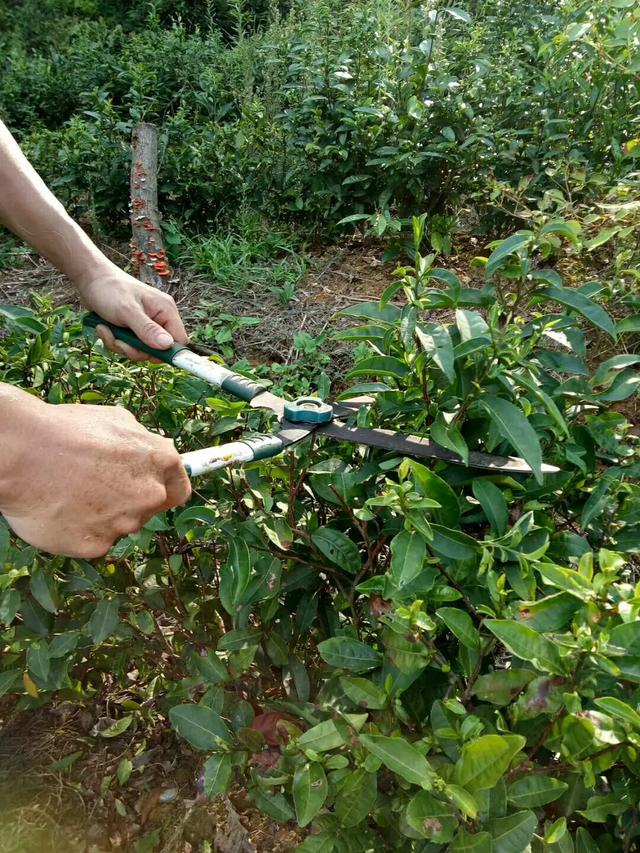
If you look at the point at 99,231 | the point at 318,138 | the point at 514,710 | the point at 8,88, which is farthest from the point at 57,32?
the point at 514,710

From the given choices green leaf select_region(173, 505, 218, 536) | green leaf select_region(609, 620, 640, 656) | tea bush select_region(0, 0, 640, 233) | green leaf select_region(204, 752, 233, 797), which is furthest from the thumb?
tea bush select_region(0, 0, 640, 233)

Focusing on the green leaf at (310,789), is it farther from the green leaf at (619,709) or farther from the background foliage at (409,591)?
the green leaf at (619,709)

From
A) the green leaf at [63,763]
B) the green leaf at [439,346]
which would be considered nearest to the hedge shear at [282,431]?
the green leaf at [439,346]

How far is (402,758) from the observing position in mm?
1059

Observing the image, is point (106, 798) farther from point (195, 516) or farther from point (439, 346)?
point (439, 346)

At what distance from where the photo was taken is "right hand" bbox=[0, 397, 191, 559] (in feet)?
3.62

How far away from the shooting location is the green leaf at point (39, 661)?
1551mm

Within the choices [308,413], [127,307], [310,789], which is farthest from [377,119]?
[310,789]

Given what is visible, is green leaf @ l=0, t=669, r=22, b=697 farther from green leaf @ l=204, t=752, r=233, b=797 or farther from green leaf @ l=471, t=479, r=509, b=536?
green leaf @ l=471, t=479, r=509, b=536

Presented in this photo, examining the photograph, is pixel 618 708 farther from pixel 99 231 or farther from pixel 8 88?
pixel 8 88

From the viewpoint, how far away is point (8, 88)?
636 cm

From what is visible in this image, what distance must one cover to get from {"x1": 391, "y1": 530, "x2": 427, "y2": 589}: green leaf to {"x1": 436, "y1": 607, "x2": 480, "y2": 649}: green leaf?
8 centimetres

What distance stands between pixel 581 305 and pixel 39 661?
1.42 metres

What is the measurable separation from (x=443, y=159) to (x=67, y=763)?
11.2ft
